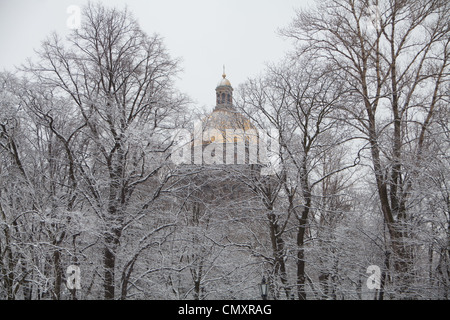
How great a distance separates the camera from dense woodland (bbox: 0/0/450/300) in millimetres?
11578

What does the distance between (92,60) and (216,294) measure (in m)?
8.35

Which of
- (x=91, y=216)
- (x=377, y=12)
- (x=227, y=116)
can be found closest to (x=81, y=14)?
(x=227, y=116)

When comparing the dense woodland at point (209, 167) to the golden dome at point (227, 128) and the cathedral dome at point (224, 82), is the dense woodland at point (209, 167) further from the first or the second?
the cathedral dome at point (224, 82)

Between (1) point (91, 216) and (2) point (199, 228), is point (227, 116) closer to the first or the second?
(2) point (199, 228)

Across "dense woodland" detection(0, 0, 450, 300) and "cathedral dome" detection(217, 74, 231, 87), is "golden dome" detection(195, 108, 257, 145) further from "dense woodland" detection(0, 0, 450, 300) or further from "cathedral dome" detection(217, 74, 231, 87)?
"cathedral dome" detection(217, 74, 231, 87)

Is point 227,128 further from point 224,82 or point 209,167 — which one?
point 224,82

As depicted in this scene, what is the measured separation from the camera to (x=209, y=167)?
44.3 feet

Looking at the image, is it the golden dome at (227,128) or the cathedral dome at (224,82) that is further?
the cathedral dome at (224,82)

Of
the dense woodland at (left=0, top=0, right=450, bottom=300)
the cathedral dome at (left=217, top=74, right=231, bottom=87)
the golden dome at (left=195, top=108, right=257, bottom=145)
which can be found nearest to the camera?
the dense woodland at (left=0, top=0, right=450, bottom=300)

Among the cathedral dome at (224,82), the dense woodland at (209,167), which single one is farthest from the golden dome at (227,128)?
the cathedral dome at (224,82)

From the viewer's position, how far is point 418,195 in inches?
409

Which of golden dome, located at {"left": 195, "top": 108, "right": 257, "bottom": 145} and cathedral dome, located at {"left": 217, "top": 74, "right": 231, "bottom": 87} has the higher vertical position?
cathedral dome, located at {"left": 217, "top": 74, "right": 231, "bottom": 87}

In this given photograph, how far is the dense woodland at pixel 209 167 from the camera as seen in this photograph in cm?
1158

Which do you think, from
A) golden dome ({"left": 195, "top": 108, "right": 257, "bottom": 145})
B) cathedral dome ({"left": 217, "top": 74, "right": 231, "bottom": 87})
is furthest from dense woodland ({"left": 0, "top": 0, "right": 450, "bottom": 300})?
cathedral dome ({"left": 217, "top": 74, "right": 231, "bottom": 87})
